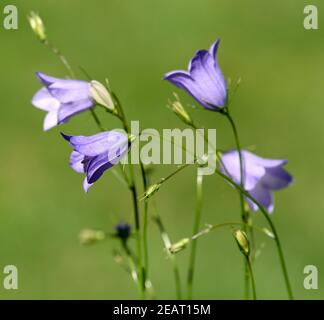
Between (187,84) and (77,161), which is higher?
(187,84)

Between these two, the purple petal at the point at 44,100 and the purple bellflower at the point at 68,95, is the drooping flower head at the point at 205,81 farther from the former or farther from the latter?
the purple petal at the point at 44,100

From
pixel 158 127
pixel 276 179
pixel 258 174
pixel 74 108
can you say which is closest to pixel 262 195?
pixel 276 179

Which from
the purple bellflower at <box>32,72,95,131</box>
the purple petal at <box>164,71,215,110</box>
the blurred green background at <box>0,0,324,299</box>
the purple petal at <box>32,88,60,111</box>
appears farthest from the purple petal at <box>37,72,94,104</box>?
the blurred green background at <box>0,0,324,299</box>

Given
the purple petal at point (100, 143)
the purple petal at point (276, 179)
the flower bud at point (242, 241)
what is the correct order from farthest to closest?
the purple petal at point (276, 179)
the purple petal at point (100, 143)
the flower bud at point (242, 241)

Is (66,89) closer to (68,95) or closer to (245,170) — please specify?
(68,95)

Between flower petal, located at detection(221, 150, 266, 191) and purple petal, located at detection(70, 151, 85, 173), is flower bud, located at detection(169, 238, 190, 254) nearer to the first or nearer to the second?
purple petal, located at detection(70, 151, 85, 173)

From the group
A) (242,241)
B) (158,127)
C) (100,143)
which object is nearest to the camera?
(242,241)

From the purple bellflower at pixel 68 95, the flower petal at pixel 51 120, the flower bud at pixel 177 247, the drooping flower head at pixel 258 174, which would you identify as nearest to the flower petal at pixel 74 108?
the purple bellflower at pixel 68 95
